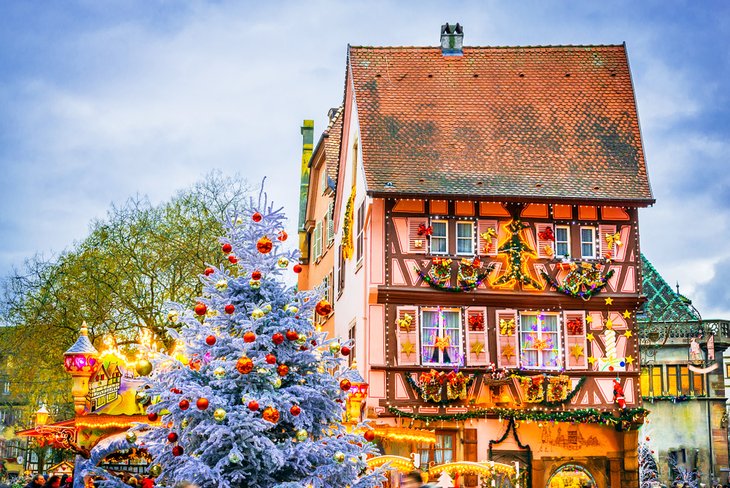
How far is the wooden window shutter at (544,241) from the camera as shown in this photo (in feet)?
105

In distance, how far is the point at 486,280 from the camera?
103 ft

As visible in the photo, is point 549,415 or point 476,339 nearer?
point 549,415

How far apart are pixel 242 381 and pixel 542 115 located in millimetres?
21056

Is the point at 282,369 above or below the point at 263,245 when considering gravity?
below

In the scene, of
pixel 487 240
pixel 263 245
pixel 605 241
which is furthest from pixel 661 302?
pixel 263 245

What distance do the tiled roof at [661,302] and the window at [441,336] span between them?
23368 mm

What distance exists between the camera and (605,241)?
106 feet

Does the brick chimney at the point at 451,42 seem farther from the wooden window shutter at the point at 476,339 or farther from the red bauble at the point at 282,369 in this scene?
the red bauble at the point at 282,369

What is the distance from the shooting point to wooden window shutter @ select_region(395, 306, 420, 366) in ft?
101

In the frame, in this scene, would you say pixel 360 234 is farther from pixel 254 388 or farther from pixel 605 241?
pixel 254 388

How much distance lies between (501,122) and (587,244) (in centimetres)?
479

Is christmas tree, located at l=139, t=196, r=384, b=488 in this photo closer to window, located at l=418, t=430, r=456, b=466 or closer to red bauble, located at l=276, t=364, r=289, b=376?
red bauble, located at l=276, t=364, r=289, b=376

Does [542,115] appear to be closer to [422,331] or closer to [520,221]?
[520,221]

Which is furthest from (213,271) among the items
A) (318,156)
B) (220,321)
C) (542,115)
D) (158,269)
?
(318,156)
